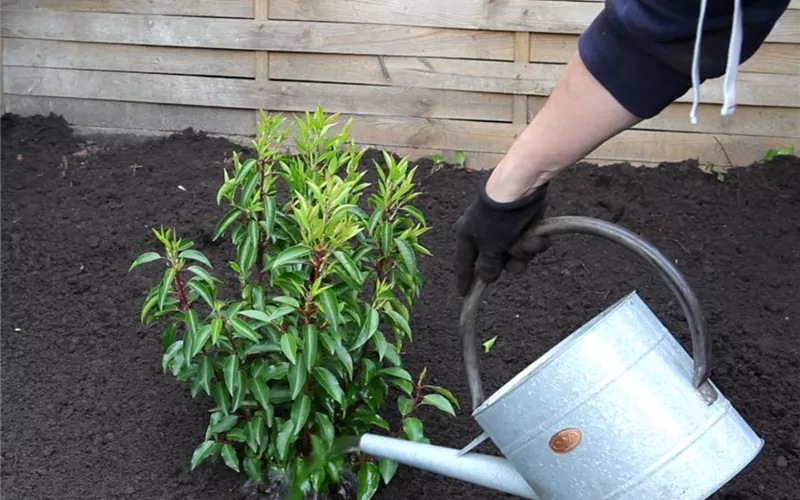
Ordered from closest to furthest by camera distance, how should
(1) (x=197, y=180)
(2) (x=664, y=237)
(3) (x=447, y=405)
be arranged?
(3) (x=447, y=405) → (2) (x=664, y=237) → (1) (x=197, y=180)

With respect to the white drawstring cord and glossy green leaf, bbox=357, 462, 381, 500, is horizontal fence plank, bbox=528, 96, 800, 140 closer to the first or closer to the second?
glossy green leaf, bbox=357, 462, 381, 500

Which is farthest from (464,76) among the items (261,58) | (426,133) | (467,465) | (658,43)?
(658,43)

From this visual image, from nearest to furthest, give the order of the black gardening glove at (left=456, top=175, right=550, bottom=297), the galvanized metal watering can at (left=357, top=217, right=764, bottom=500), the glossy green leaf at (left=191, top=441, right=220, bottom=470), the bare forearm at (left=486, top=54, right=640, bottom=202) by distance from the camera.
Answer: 1. the bare forearm at (left=486, top=54, right=640, bottom=202)
2. the galvanized metal watering can at (left=357, top=217, right=764, bottom=500)
3. the black gardening glove at (left=456, top=175, right=550, bottom=297)
4. the glossy green leaf at (left=191, top=441, right=220, bottom=470)

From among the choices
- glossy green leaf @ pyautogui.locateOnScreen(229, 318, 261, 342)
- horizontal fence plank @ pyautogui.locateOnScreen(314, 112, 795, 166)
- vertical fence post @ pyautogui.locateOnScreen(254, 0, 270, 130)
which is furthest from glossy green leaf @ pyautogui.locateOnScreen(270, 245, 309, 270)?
vertical fence post @ pyautogui.locateOnScreen(254, 0, 270, 130)

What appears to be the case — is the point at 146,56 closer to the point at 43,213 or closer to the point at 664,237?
the point at 43,213

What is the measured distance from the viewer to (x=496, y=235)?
188 cm

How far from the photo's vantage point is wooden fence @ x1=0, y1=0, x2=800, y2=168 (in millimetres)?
4066

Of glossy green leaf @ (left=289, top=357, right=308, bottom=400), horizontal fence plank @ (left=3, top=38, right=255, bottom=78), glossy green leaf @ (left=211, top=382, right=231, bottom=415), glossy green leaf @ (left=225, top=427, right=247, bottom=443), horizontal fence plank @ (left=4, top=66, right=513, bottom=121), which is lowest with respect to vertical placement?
glossy green leaf @ (left=225, top=427, right=247, bottom=443)

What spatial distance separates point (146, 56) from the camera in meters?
4.42

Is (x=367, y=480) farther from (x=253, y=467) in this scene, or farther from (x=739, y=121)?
(x=739, y=121)

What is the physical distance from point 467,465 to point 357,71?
2663mm

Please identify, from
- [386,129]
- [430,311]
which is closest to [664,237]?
[430,311]

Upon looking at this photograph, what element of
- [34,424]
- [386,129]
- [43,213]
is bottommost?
[34,424]

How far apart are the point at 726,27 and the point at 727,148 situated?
2.83 meters
